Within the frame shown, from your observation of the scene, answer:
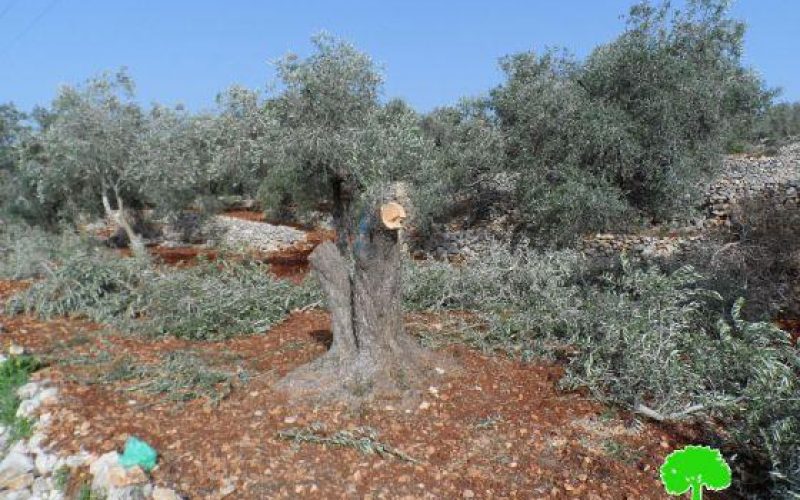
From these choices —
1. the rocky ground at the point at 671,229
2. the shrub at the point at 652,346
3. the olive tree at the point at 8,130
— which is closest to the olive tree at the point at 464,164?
the rocky ground at the point at 671,229

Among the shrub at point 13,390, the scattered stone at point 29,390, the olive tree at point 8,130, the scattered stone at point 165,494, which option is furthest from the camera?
the olive tree at point 8,130

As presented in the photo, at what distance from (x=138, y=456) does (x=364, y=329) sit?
195 cm

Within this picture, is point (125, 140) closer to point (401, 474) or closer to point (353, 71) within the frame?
point (353, 71)

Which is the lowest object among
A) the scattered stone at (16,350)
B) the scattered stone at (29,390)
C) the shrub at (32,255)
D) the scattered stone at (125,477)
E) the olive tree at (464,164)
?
the scattered stone at (125,477)

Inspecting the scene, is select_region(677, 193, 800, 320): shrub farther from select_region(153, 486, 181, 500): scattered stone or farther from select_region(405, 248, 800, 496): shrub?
select_region(153, 486, 181, 500): scattered stone

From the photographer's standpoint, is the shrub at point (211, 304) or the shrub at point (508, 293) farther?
the shrub at point (211, 304)

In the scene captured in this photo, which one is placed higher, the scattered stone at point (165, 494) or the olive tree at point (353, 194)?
the olive tree at point (353, 194)

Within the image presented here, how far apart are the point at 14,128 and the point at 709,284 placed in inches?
759

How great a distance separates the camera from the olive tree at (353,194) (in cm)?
469

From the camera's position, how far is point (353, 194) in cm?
1117

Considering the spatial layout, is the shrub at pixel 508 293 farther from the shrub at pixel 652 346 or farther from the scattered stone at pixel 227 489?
the scattered stone at pixel 227 489

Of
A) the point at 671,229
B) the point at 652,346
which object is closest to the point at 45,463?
the point at 652,346

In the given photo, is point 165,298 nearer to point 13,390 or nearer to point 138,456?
point 13,390

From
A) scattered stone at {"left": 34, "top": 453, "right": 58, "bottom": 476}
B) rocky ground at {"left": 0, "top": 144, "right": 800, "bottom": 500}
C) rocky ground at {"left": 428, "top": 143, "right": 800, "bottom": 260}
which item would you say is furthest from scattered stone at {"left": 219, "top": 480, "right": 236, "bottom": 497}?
rocky ground at {"left": 428, "top": 143, "right": 800, "bottom": 260}
